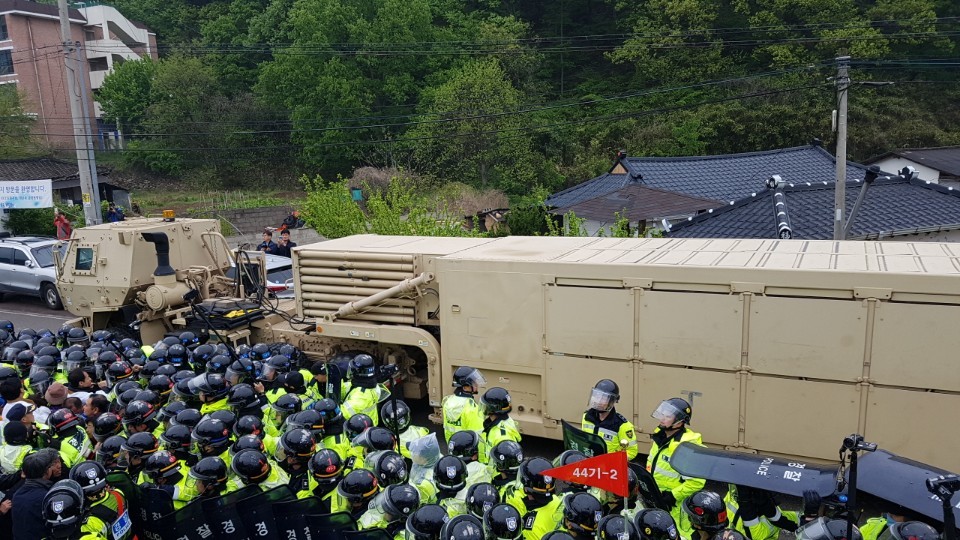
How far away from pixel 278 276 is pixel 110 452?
8.16 m

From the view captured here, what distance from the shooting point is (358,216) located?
17.8m

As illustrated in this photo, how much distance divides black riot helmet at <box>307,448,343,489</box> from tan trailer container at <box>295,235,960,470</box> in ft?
11.6

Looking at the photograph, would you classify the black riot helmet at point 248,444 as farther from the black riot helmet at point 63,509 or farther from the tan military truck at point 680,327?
the tan military truck at point 680,327

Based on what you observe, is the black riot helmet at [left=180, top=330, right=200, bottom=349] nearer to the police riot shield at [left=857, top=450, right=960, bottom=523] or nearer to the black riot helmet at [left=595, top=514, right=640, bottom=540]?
the black riot helmet at [left=595, top=514, right=640, bottom=540]

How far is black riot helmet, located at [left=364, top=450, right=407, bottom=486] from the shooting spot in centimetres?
507

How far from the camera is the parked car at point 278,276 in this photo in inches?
494

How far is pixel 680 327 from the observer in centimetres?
744

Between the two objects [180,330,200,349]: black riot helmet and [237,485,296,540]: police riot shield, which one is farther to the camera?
[180,330,200,349]: black riot helmet

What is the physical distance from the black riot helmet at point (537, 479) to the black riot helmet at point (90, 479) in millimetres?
2977

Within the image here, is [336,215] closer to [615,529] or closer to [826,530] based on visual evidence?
[615,529]

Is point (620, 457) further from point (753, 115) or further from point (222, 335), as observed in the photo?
point (753, 115)

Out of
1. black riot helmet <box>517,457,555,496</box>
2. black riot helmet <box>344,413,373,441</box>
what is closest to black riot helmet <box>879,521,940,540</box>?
black riot helmet <box>517,457,555,496</box>

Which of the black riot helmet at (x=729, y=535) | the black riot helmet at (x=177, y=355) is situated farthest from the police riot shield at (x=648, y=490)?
the black riot helmet at (x=177, y=355)

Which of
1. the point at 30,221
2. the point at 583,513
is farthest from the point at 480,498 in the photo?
the point at 30,221
